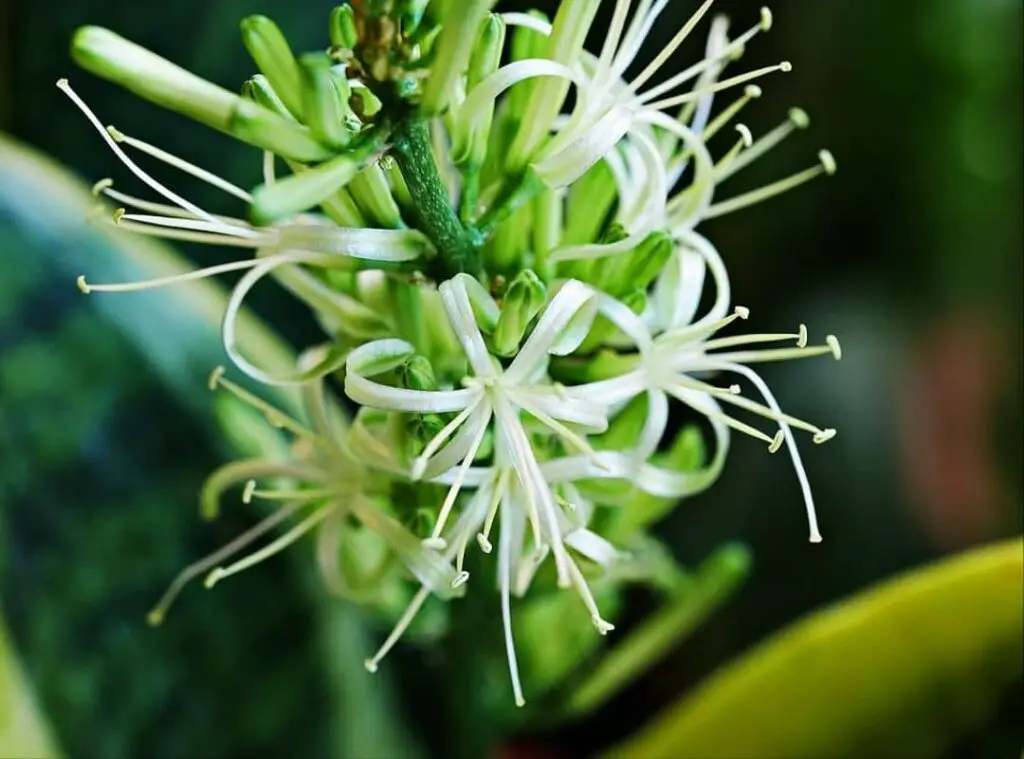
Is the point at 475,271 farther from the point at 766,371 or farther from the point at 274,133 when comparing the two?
the point at 766,371

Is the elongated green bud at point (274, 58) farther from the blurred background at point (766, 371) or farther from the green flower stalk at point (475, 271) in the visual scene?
the blurred background at point (766, 371)

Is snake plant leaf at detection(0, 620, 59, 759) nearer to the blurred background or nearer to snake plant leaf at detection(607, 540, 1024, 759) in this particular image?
the blurred background

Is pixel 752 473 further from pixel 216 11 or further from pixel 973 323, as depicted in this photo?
pixel 216 11

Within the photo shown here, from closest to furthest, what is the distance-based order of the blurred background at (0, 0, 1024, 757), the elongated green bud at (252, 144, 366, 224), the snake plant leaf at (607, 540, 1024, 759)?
the elongated green bud at (252, 144, 366, 224) < the snake plant leaf at (607, 540, 1024, 759) < the blurred background at (0, 0, 1024, 757)

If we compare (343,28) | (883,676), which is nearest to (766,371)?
(883,676)

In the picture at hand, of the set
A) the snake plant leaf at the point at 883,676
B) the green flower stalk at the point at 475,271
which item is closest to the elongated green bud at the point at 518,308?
the green flower stalk at the point at 475,271

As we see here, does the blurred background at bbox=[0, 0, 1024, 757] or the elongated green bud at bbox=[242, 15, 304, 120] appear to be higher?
the elongated green bud at bbox=[242, 15, 304, 120]

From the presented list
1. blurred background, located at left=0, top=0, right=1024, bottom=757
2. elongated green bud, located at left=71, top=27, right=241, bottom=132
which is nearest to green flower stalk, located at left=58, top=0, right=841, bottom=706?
elongated green bud, located at left=71, top=27, right=241, bottom=132

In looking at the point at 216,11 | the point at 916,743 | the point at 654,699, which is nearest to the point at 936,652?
the point at 916,743
